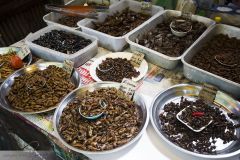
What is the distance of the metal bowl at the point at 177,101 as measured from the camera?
134 centimetres

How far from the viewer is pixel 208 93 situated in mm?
1657

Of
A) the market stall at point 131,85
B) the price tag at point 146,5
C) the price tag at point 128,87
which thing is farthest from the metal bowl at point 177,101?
the price tag at point 146,5

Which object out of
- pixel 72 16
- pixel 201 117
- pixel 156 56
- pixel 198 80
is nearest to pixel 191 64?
pixel 198 80

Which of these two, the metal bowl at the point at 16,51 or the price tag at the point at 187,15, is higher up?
the price tag at the point at 187,15

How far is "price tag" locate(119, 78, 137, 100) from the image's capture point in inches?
67.1

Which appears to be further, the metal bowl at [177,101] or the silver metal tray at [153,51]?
the silver metal tray at [153,51]

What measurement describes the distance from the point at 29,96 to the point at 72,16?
1179 millimetres

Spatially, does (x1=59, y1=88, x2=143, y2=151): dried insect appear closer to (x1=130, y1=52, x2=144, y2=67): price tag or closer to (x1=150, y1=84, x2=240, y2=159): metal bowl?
(x1=150, y1=84, x2=240, y2=159): metal bowl

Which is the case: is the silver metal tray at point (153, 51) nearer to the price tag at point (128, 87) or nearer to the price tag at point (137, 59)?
the price tag at point (137, 59)

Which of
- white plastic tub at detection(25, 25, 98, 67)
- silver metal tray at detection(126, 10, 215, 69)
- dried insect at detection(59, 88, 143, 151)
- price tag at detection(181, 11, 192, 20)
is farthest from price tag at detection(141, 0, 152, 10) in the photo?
dried insect at detection(59, 88, 143, 151)

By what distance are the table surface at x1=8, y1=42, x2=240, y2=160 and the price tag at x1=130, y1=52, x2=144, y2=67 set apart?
0.36 feet

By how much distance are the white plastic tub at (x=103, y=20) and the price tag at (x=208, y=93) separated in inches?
31.3

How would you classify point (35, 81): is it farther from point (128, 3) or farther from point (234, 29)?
point (234, 29)

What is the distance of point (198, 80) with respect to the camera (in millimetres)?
1798
